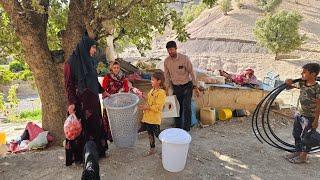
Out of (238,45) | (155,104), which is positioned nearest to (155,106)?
(155,104)

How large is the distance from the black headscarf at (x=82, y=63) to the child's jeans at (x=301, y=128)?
120 inches

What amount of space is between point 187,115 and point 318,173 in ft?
7.65

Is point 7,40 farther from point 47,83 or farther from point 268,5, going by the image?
point 268,5

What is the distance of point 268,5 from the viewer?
3956 cm

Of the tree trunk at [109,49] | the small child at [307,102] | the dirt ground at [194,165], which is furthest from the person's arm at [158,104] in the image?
the tree trunk at [109,49]

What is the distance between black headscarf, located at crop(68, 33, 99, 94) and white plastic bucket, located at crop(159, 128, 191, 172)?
116 cm

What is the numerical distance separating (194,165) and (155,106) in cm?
101

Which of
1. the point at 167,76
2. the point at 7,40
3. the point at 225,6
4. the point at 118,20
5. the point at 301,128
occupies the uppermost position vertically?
the point at 225,6

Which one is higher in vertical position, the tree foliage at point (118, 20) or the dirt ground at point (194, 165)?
the tree foliage at point (118, 20)

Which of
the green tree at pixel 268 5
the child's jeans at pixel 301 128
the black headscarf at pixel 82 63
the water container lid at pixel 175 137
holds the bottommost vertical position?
the child's jeans at pixel 301 128

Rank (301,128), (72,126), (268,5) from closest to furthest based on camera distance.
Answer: (72,126)
(301,128)
(268,5)

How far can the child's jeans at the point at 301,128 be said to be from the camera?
16.9ft

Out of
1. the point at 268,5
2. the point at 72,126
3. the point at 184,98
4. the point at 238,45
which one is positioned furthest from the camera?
the point at 268,5

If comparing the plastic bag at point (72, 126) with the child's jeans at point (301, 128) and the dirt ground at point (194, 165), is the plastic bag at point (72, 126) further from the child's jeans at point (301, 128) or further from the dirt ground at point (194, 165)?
the child's jeans at point (301, 128)
